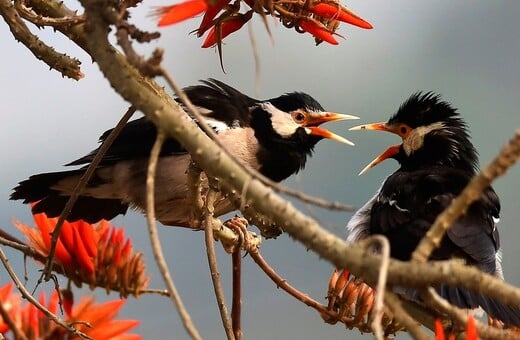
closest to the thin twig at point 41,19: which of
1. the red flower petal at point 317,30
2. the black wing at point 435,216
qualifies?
the red flower petal at point 317,30

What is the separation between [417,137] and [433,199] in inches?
20.9

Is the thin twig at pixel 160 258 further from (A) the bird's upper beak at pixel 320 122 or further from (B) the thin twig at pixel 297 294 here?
(A) the bird's upper beak at pixel 320 122

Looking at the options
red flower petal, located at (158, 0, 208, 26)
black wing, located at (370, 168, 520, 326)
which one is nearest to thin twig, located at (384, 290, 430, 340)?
red flower petal, located at (158, 0, 208, 26)

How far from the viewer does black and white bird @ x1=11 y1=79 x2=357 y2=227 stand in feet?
6.29

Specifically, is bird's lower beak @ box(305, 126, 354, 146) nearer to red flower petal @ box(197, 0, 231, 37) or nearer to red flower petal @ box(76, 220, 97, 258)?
red flower petal @ box(76, 220, 97, 258)

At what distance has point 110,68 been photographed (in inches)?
23.1

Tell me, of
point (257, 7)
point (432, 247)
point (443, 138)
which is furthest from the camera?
point (443, 138)

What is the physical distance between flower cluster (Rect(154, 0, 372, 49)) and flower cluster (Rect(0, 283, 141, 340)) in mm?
354

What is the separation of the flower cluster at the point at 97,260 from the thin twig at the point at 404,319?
779 millimetres

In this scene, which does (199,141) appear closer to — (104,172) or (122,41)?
(122,41)

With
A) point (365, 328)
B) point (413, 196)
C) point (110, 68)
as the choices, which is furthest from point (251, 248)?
point (413, 196)

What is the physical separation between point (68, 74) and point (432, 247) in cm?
67

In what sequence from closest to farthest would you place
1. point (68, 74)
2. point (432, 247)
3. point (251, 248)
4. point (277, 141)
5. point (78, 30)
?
1. point (432, 247)
2. point (78, 30)
3. point (68, 74)
4. point (251, 248)
5. point (277, 141)

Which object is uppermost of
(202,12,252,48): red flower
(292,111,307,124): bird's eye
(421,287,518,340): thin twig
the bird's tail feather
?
(202,12,252,48): red flower
